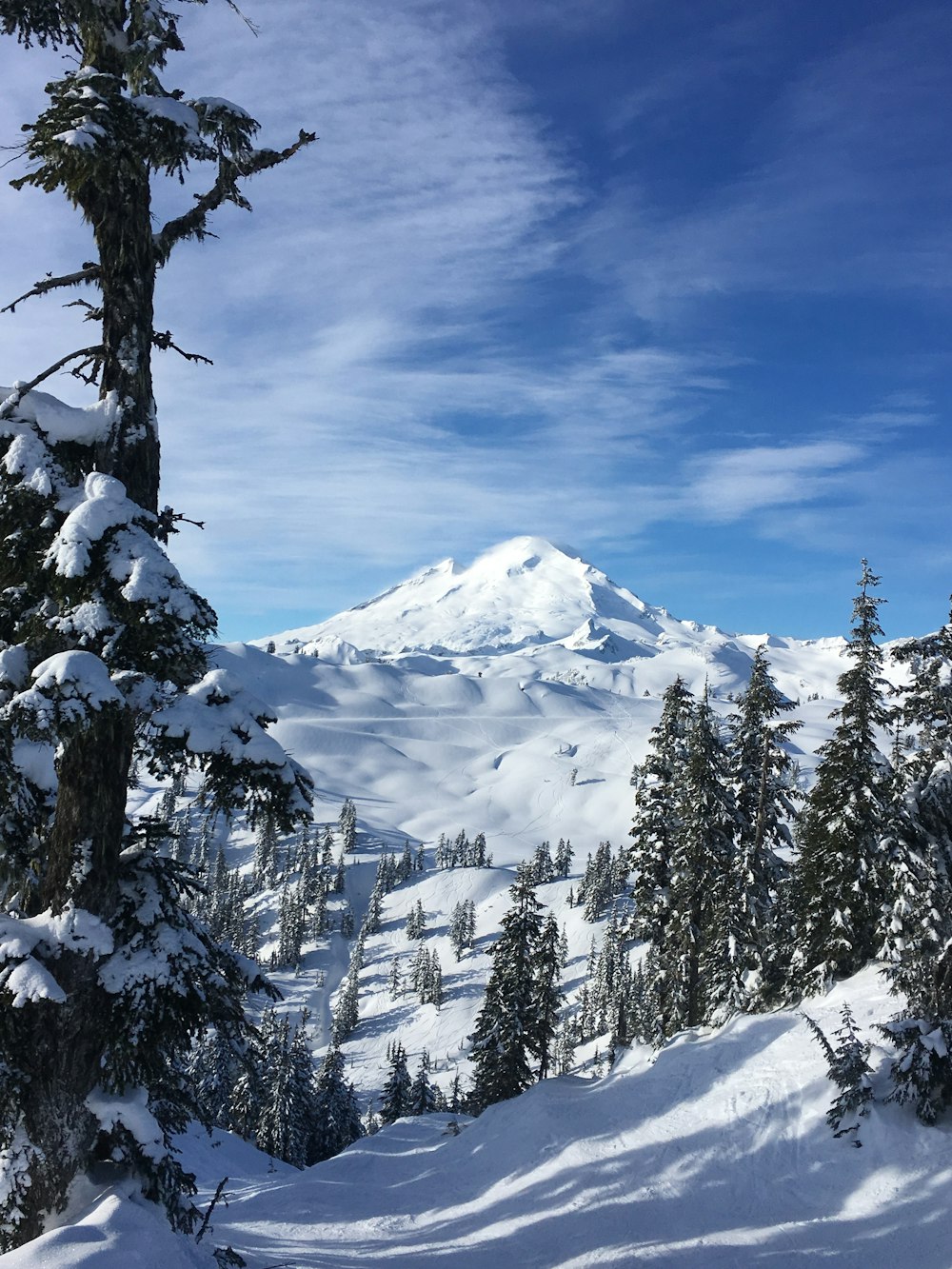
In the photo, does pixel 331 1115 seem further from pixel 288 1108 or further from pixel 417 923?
pixel 417 923

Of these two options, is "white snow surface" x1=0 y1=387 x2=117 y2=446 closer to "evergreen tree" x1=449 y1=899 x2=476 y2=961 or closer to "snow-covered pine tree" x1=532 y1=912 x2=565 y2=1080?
"snow-covered pine tree" x1=532 y1=912 x2=565 y2=1080

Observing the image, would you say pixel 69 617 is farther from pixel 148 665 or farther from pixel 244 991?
pixel 244 991

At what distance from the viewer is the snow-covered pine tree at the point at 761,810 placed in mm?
27663

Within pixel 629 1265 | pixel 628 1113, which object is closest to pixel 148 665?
pixel 629 1265

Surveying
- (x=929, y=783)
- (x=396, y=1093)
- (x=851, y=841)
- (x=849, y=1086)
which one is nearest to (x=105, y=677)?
(x=929, y=783)

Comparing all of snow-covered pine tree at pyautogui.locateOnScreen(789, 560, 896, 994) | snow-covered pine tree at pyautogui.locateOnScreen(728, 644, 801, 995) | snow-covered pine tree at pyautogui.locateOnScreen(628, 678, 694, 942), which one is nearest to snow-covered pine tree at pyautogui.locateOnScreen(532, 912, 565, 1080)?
snow-covered pine tree at pyautogui.locateOnScreen(628, 678, 694, 942)

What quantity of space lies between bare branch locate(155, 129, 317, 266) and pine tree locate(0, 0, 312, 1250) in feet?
0.05

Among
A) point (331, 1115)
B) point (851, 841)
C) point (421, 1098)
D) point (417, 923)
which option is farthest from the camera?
point (417, 923)

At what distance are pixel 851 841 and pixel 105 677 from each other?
2575 centimetres

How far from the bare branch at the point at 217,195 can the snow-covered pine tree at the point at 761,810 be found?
24935 mm

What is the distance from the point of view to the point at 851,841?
82.9 feet

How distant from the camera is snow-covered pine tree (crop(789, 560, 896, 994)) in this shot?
81.1 feet

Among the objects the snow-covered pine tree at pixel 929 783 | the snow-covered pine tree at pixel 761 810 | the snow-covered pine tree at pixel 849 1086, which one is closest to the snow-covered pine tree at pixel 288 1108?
the snow-covered pine tree at pixel 761 810

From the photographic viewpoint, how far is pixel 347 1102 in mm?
59812
